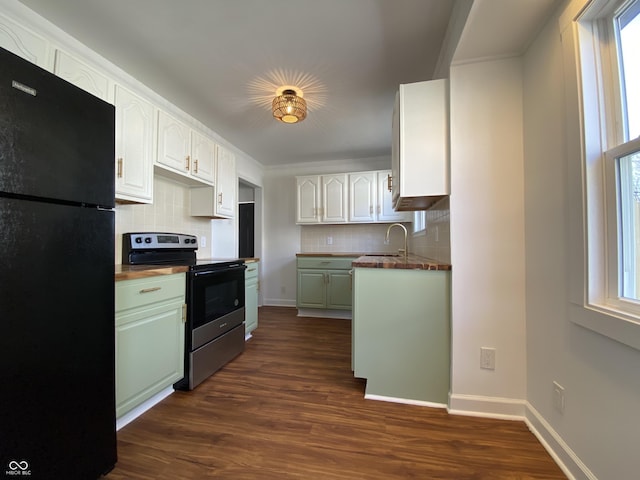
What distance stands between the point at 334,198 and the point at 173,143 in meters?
2.34

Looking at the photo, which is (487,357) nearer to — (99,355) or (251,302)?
(99,355)

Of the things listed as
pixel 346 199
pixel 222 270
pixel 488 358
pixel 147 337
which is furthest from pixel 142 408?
pixel 346 199

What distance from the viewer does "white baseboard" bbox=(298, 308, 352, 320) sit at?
3.91m

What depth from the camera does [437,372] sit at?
5.46ft

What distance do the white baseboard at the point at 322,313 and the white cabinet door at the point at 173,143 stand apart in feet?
8.37

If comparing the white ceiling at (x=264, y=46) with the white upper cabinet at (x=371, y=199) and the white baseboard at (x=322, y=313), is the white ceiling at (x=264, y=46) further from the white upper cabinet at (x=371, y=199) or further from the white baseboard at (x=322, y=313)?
the white baseboard at (x=322, y=313)

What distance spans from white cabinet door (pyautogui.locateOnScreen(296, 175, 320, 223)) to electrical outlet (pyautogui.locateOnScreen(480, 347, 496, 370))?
2.96 m

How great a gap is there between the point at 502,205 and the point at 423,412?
4.43ft

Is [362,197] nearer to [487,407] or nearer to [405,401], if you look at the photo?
[405,401]

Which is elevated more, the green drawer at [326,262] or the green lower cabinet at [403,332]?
the green drawer at [326,262]

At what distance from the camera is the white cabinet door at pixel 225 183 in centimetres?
296

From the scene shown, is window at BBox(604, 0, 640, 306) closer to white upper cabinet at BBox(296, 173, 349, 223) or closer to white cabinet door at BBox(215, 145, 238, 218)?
white cabinet door at BBox(215, 145, 238, 218)

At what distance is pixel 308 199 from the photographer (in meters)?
4.19

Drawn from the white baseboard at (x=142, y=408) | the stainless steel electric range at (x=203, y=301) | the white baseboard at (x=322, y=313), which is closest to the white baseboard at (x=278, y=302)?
the white baseboard at (x=322, y=313)
